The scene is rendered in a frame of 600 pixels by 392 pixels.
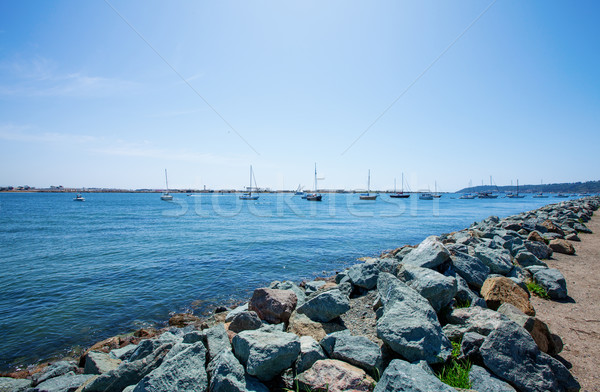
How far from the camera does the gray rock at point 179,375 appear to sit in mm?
3078

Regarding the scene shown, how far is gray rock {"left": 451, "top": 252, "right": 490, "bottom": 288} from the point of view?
606 cm

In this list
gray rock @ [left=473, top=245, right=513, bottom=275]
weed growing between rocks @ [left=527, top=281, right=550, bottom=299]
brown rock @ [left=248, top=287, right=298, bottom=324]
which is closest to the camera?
brown rock @ [left=248, top=287, right=298, bottom=324]

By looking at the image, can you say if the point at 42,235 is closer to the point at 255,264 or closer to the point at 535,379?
the point at 255,264

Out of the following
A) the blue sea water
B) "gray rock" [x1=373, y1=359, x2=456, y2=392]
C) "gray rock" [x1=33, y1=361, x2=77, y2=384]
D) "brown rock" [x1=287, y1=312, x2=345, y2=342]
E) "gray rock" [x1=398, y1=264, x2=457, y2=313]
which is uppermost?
"gray rock" [x1=398, y1=264, x2=457, y2=313]

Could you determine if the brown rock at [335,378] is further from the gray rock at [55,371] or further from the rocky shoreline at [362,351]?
the gray rock at [55,371]

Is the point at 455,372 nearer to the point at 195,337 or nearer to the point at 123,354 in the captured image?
the point at 195,337

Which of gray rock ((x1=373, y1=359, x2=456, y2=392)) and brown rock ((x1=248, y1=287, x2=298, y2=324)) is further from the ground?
gray rock ((x1=373, y1=359, x2=456, y2=392))

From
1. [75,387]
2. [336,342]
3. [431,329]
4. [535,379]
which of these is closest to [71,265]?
→ [75,387]

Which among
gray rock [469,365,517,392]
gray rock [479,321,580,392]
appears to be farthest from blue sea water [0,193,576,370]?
gray rock [479,321,580,392]

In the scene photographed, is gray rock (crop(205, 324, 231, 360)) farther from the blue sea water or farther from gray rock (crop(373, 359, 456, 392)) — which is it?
the blue sea water

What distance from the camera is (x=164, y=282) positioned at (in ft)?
38.3

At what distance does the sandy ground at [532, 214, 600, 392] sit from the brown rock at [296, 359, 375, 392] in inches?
109

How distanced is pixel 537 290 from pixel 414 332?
4842 mm

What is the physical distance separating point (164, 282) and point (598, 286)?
13835mm
